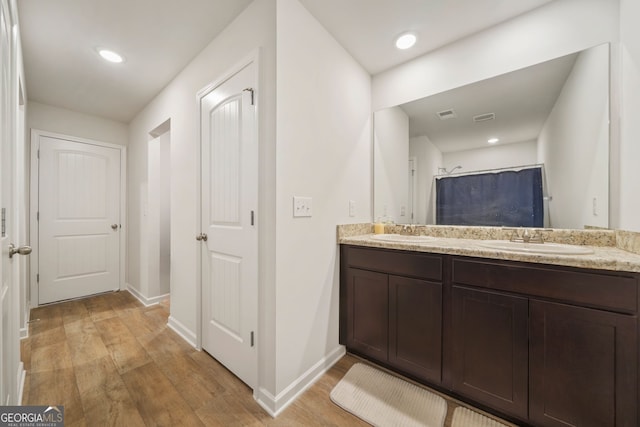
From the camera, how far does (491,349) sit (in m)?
1.27

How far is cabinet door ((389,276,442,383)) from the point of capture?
4.72 feet

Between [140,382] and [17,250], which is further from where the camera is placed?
[140,382]

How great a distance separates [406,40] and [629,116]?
4.42 feet

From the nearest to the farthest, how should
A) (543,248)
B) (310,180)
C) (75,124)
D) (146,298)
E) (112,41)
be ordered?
(543,248), (310,180), (112,41), (146,298), (75,124)

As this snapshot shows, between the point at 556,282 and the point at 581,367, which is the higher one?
the point at 556,282

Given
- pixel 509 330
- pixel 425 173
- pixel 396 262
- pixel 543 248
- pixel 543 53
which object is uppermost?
pixel 543 53

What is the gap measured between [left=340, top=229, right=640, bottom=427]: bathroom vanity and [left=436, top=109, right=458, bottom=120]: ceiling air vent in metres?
1.13

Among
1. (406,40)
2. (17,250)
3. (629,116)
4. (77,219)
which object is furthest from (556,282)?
(77,219)

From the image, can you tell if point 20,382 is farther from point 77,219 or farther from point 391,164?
point 391,164

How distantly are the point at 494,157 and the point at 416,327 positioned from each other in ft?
4.39

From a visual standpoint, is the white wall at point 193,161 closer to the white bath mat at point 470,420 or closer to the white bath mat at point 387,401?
the white bath mat at point 387,401

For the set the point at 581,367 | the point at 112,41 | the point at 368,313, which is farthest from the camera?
the point at 112,41

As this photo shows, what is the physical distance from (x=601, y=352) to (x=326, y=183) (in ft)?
5.13

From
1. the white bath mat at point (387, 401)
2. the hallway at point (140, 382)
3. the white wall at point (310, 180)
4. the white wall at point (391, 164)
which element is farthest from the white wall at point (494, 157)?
→ the hallway at point (140, 382)
